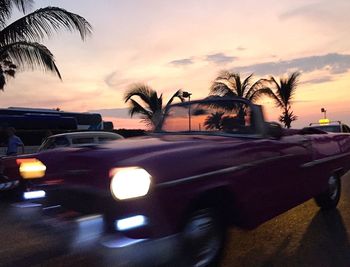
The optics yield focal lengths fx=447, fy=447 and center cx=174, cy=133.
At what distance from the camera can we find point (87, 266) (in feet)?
14.6

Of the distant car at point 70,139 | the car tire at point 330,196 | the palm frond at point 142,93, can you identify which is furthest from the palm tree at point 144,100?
the car tire at point 330,196

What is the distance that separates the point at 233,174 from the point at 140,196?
112 cm

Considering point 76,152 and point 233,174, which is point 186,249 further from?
point 76,152

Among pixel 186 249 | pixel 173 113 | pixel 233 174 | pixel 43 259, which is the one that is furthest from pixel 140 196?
pixel 173 113

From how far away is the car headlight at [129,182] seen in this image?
11.2ft

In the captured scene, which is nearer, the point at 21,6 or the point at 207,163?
the point at 207,163

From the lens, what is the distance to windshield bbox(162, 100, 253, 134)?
5.13 m

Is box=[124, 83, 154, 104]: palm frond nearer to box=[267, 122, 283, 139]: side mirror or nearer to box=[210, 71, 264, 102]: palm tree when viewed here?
box=[210, 71, 264, 102]: palm tree

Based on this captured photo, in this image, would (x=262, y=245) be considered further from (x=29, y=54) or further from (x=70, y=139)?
(x=29, y=54)

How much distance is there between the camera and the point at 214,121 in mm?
5250

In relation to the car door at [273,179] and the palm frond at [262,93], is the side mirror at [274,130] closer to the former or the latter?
the car door at [273,179]

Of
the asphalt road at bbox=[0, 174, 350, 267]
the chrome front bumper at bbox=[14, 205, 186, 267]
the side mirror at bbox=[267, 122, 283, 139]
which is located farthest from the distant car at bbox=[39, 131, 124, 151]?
the chrome front bumper at bbox=[14, 205, 186, 267]

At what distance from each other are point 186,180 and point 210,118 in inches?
68.3

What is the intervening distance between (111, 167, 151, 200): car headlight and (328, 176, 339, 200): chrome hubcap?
14.1ft
